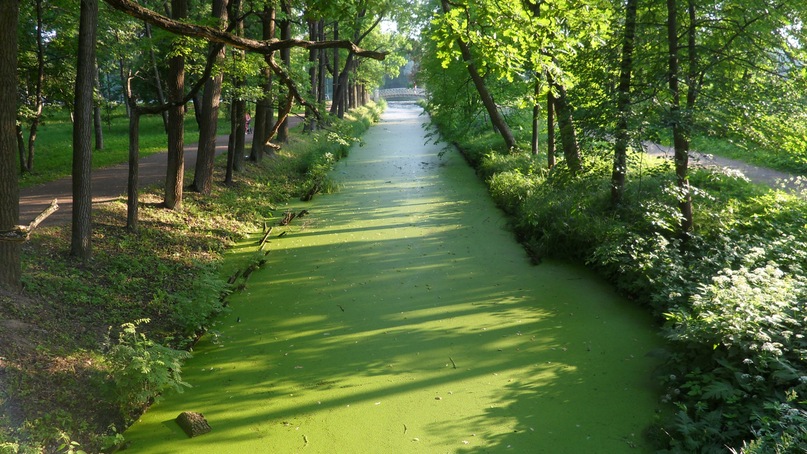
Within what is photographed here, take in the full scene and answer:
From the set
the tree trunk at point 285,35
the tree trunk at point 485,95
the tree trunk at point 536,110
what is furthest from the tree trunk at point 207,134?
the tree trunk at point 485,95

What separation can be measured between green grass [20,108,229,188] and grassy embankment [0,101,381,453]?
12.6ft

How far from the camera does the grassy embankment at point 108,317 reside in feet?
14.5

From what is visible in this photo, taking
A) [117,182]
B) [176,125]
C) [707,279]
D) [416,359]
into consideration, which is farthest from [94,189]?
[707,279]

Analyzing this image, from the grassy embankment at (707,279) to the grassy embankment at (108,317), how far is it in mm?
3698

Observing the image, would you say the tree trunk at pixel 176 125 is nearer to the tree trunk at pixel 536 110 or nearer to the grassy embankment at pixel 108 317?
the grassy embankment at pixel 108 317

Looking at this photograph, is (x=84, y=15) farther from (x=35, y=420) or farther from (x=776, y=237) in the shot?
(x=776, y=237)

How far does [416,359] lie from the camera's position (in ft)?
18.9

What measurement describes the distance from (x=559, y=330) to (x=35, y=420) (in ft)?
15.7

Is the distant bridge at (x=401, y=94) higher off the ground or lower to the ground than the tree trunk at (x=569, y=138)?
higher

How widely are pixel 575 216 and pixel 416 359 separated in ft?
12.8

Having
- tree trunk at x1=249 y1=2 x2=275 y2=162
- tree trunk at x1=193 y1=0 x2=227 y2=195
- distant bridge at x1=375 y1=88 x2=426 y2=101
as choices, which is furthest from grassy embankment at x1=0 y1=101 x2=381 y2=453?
distant bridge at x1=375 y1=88 x2=426 y2=101

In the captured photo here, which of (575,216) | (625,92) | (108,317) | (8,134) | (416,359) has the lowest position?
(416,359)

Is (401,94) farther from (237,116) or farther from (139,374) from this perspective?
(139,374)

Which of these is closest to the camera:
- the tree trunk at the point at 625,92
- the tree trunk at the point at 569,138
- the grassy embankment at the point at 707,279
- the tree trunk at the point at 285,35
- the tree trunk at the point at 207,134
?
the grassy embankment at the point at 707,279
